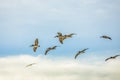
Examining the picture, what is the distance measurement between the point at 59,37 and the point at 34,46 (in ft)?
31.1

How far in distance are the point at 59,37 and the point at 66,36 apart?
2.24 m

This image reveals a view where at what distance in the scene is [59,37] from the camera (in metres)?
93.1

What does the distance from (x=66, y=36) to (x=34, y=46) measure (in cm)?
1142

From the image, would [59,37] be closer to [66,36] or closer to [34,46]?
[66,36]

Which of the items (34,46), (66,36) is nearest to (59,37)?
(66,36)

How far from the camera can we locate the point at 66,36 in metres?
93.4

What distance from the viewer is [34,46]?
9700 centimetres
